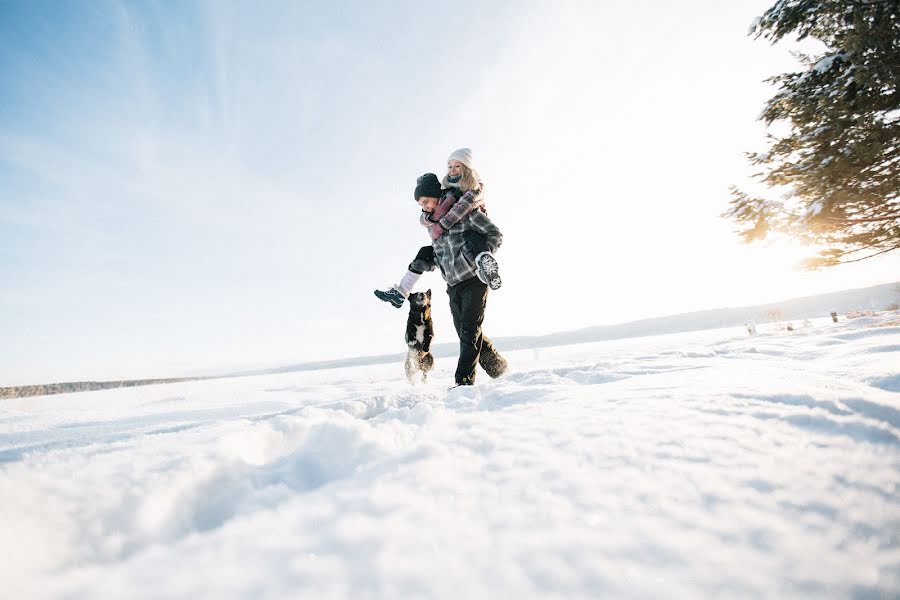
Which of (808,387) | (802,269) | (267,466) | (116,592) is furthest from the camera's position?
(802,269)

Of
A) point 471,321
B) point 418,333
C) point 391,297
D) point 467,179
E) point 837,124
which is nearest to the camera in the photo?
point 467,179

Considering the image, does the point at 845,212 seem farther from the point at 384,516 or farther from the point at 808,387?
the point at 384,516

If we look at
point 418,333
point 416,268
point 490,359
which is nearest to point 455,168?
point 416,268

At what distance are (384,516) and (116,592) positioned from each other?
301 millimetres

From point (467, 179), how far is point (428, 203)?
355 millimetres

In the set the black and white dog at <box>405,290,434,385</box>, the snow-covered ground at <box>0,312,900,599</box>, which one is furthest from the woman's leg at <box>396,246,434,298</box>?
the snow-covered ground at <box>0,312,900,599</box>

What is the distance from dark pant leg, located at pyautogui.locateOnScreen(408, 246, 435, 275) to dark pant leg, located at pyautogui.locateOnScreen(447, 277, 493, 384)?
0.38 meters

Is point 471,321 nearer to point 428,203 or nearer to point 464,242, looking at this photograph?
point 464,242

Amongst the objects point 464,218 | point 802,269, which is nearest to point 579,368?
point 464,218

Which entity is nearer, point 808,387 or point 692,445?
point 692,445

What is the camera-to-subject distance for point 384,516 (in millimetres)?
540

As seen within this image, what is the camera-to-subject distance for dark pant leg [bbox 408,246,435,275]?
3.23 metres

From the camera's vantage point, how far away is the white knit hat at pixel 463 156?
285 cm

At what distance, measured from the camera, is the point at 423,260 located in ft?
10.6
